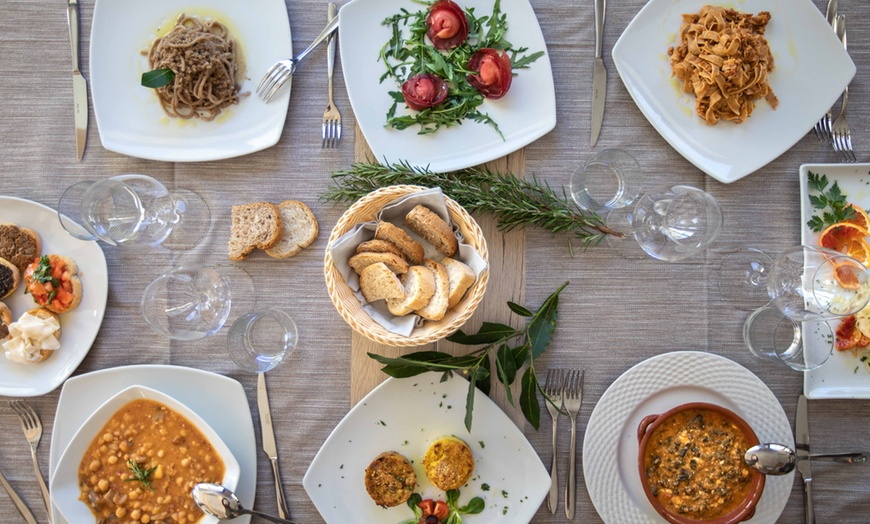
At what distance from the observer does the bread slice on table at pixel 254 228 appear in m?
1.87

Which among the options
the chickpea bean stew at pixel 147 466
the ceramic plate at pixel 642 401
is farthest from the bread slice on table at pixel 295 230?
the ceramic plate at pixel 642 401

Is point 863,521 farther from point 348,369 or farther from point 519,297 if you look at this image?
point 348,369

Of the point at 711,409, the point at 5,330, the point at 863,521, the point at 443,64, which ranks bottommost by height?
the point at 863,521

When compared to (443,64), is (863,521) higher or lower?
lower

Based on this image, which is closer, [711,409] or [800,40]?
[711,409]

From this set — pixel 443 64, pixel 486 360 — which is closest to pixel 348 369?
pixel 486 360

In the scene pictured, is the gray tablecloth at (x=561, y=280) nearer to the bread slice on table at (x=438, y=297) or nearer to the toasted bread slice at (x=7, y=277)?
the toasted bread slice at (x=7, y=277)

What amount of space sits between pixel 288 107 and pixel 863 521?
2183 millimetres

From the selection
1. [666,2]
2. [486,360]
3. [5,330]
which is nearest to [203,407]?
[5,330]

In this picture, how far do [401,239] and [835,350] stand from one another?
1341 mm

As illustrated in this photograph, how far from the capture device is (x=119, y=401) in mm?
1835

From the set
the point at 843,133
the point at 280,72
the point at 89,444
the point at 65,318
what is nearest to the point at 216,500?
the point at 89,444

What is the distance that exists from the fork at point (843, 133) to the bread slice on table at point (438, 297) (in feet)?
4.24

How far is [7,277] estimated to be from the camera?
6.26 ft
